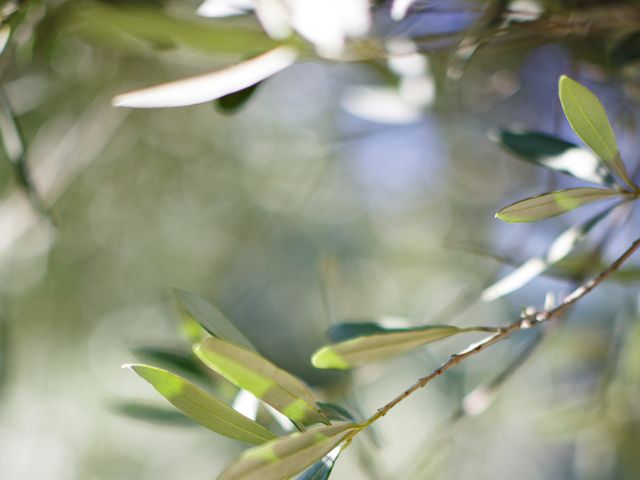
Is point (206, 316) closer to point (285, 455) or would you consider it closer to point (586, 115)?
point (285, 455)

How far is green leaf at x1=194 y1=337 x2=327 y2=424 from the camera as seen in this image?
272 mm

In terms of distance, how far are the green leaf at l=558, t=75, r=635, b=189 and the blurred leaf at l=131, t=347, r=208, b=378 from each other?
0.31m

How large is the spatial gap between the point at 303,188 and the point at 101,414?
65 centimetres

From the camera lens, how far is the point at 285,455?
26 centimetres

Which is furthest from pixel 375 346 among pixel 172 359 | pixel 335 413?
pixel 172 359

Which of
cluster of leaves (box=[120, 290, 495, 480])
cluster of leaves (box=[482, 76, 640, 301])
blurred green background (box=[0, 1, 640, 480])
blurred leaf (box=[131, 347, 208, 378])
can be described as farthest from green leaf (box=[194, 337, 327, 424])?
blurred green background (box=[0, 1, 640, 480])

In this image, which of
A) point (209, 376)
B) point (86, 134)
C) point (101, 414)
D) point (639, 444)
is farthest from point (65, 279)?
point (639, 444)

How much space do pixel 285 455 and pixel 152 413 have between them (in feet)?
1.01

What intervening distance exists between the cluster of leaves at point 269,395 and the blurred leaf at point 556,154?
0.35 feet

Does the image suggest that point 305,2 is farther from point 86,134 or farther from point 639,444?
point 639,444

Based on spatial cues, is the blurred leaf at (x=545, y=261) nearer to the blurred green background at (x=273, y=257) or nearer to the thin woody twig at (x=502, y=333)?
the thin woody twig at (x=502, y=333)

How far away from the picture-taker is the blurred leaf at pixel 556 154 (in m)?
0.37

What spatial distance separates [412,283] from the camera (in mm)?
1459

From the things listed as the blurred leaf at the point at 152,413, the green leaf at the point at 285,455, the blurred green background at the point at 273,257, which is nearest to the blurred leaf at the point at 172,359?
the blurred leaf at the point at 152,413
